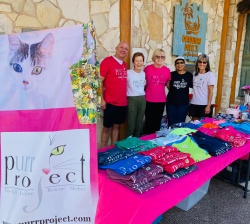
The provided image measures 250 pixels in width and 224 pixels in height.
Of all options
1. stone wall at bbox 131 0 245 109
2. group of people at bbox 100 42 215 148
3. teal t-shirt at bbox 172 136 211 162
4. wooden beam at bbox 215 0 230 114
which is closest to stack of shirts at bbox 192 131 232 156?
teal t-shirt at bbox 172 136 211 162

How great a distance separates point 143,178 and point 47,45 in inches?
38.1

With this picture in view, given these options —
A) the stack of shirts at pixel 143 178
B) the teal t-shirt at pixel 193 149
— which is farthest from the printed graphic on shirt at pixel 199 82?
the stack of shirts at pixel 143 178

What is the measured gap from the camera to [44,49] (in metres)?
1.41

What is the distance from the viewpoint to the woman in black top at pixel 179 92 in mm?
3248

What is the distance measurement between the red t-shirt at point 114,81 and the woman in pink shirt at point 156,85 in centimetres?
40

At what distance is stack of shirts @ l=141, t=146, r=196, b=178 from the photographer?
5.06ft

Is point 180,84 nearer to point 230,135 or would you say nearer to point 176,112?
point 176,112

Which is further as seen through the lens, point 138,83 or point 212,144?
point 138,83

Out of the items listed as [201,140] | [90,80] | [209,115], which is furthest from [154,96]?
[90,80]

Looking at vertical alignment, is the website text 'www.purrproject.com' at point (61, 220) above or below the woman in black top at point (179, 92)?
below

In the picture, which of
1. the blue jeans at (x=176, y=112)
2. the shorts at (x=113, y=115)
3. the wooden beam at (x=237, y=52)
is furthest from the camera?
the wooden beam at (x=237, y=52)

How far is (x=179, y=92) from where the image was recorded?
3258mm

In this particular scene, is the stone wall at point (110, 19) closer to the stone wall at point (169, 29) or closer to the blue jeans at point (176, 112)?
the stone wall at point (169, 29)

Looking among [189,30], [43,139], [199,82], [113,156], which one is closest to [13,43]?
[43,139]
